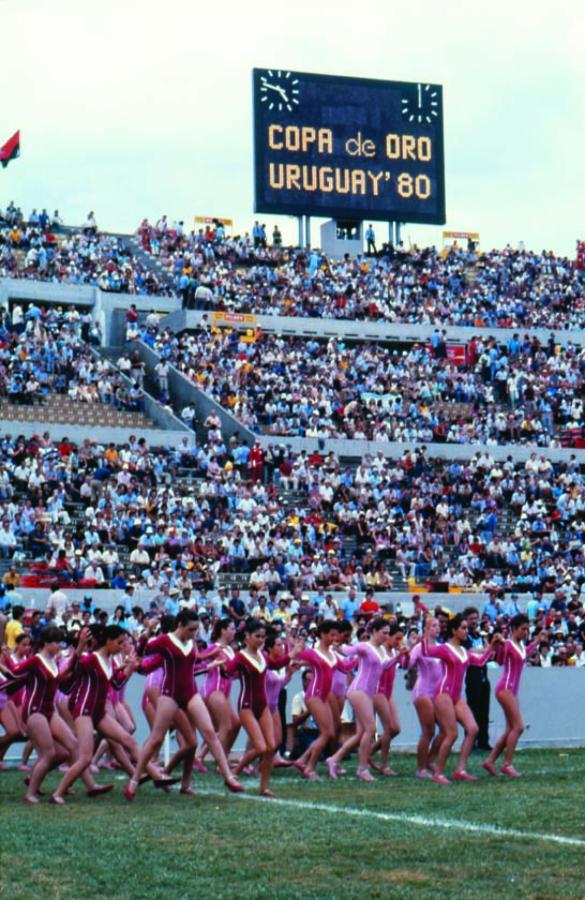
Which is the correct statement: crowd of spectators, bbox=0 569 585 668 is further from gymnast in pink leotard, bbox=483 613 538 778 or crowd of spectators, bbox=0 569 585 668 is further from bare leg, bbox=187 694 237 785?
bare leg, bbox=187 694 237 785

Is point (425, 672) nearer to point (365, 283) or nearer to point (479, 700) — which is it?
point (479, 700)

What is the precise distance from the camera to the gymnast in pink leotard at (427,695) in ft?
57.8

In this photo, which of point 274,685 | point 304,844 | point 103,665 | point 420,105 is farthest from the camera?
point 420,105

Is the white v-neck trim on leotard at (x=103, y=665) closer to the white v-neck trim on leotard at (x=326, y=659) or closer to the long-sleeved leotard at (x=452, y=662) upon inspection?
the white v-neck trim on leotard at (x=326, y=659)

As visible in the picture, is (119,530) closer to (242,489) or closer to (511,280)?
(242,489)

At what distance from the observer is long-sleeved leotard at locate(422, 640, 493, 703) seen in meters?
17.2

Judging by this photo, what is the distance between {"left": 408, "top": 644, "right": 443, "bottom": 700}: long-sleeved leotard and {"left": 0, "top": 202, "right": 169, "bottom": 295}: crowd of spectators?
28.6 metres

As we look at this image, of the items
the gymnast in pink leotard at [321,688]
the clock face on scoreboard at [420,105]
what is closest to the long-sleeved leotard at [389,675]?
the gymnast in pink leotard at [321,688]

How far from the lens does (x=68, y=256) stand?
46812 millimetres

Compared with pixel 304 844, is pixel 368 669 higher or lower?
lower

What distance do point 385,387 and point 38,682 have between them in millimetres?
28464

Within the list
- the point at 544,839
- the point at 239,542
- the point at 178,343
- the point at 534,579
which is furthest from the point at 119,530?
the point at 544,839

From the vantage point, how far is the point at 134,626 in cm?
2542

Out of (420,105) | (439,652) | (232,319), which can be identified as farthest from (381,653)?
(420,105)
